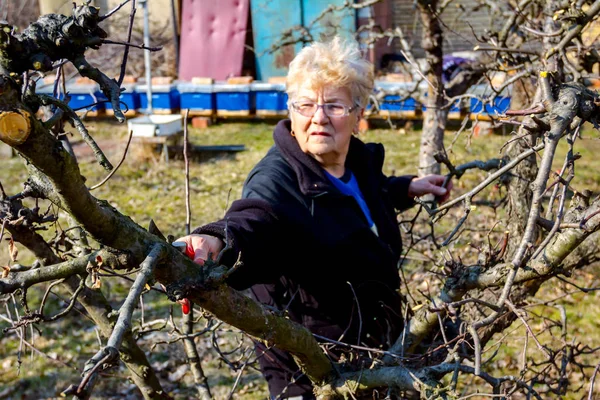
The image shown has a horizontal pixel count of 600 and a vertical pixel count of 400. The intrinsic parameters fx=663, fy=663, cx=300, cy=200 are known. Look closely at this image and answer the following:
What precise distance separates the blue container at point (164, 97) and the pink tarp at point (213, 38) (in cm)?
101

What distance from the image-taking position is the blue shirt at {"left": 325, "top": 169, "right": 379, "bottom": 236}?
9.02ft

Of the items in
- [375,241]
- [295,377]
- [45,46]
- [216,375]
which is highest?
[45,46]

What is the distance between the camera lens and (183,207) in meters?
7.62

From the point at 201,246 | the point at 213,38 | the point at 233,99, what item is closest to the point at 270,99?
the point at 233,99

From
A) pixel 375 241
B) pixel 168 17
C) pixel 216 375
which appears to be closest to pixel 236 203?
pixel 375 241

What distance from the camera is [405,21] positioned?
46.9ft

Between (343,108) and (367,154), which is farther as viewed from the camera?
(367,154)

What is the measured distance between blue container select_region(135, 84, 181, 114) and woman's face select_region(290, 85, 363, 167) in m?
Answer: 8.90

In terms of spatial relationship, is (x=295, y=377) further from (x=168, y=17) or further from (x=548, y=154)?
(x=168, y=17)

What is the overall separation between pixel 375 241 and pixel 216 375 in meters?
2.35

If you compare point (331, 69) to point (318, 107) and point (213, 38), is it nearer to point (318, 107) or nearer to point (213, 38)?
point (318, 107)

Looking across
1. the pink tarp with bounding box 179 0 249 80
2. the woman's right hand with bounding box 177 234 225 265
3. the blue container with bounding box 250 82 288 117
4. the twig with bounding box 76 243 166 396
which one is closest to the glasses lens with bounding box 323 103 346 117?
the woman's right hand with bounding box 177 234 225 265

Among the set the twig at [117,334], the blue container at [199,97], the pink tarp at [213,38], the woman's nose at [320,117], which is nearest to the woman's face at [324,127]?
the woman's nose at [320,117]

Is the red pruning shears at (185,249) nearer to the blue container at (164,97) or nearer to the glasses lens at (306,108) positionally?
the glasses lens at (306,108)
